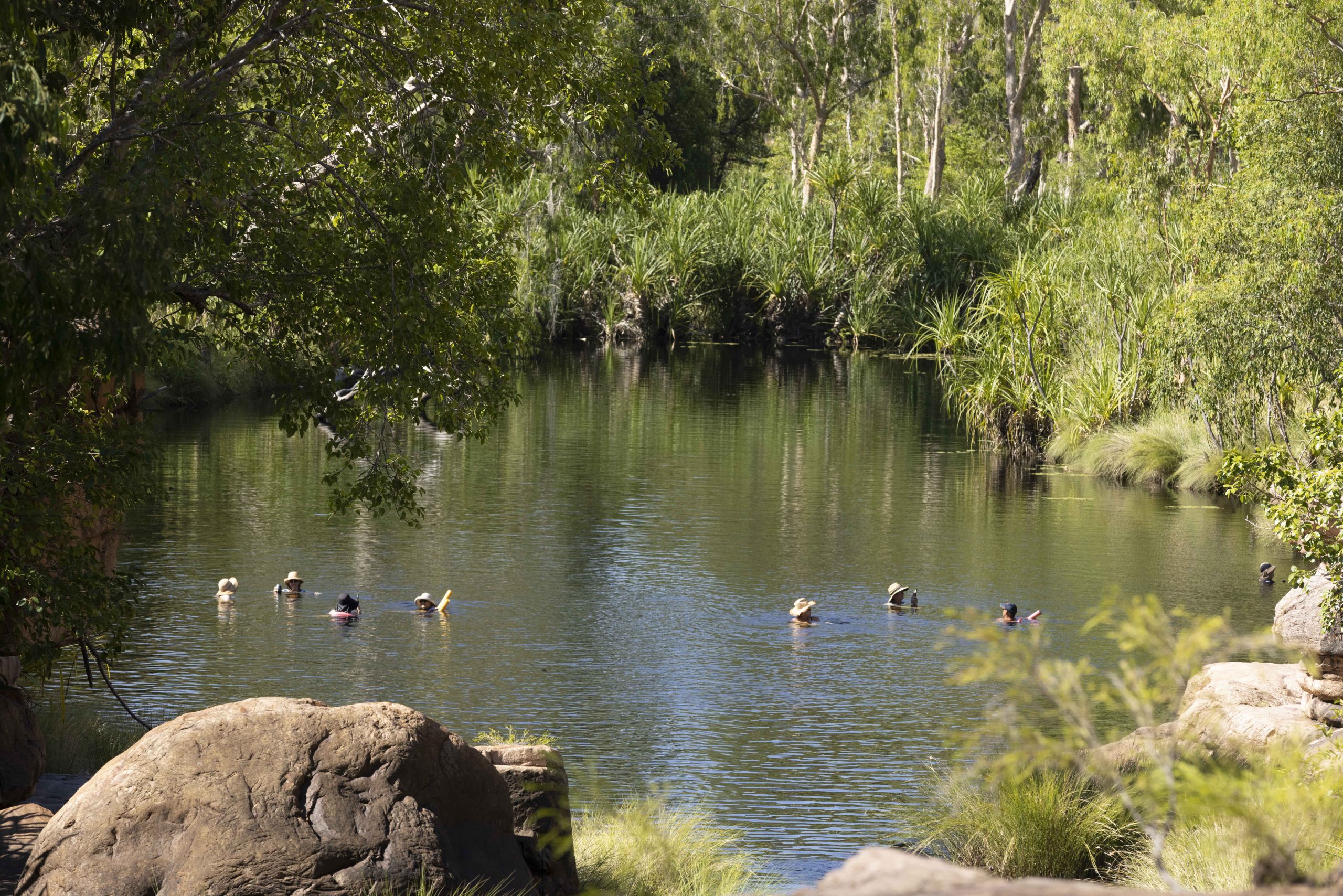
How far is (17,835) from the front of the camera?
8.78 m

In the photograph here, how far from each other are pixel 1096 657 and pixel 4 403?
1158 centimetres

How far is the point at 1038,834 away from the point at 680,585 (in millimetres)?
9082

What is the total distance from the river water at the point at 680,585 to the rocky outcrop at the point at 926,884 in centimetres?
685

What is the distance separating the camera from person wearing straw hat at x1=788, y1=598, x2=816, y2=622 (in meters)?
16.9

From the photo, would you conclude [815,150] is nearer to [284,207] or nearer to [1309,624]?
[1309,624]

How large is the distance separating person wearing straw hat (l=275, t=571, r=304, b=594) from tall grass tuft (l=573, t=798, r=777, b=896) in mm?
8199

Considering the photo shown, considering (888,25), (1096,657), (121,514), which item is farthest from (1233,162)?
(888,25)

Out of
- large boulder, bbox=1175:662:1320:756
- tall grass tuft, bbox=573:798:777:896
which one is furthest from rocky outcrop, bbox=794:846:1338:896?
large boulder, bbox=1175:662:1320:756

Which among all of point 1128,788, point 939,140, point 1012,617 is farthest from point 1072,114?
point 1128,788

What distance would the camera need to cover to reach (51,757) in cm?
1090

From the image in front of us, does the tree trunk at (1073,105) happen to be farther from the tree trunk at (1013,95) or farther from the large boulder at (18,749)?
the large boulder at (18,749)

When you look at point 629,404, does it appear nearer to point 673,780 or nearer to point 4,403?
point 673,780

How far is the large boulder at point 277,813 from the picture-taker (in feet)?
24.8

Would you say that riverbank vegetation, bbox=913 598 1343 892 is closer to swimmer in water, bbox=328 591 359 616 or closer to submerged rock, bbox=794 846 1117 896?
submerged rock, bbox=794 846 1117 896
